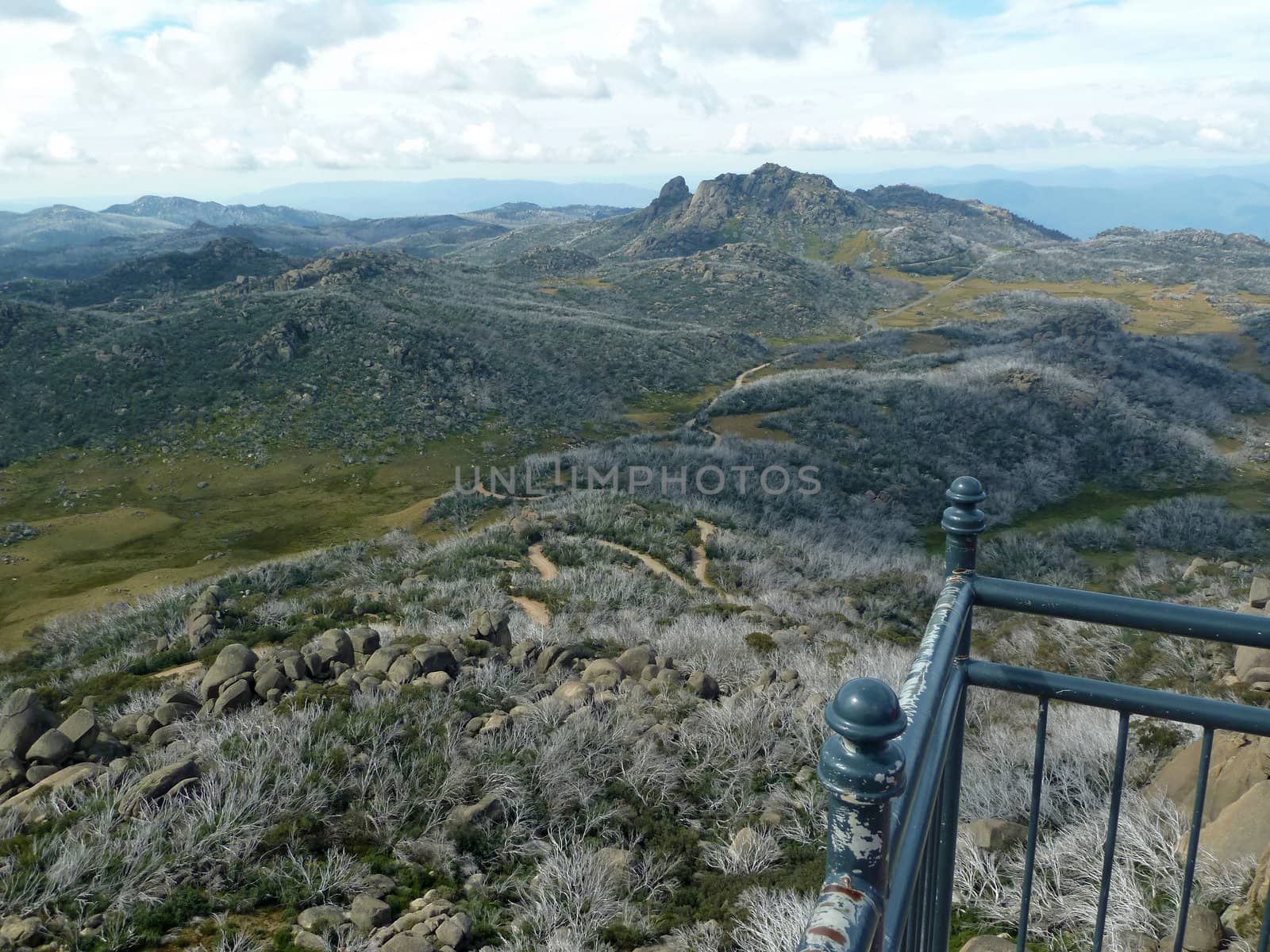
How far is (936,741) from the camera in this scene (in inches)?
69.2

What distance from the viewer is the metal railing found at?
3.66 ft

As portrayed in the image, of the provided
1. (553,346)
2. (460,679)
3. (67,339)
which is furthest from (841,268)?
(460,679)

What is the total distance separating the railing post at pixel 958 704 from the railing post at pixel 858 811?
1165 millimetres

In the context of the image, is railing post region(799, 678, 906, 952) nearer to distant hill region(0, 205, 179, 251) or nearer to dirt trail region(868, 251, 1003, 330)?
dirt trail region(868, 251, 1003, 330)

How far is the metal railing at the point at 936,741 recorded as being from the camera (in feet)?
3.66

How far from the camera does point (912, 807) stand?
1496 mm

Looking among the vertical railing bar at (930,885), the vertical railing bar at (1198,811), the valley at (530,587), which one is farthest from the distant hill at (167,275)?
the vertical railing bar at (1198,811)

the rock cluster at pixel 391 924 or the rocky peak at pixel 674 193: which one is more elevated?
the rocky peak at pixel 674 193

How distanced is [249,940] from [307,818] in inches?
36.8

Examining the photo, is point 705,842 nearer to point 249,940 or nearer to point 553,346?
point 249,940

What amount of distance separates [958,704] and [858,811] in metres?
1.25

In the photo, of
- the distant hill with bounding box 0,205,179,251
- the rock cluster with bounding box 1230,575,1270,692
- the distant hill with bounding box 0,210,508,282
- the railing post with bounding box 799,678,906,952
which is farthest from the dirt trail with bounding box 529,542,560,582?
the distant hill with bounding box 0,205,179,251

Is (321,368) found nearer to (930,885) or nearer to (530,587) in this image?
(530,587)

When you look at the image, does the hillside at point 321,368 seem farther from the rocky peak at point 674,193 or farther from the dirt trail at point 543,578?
the rocky peak at point 674,193
